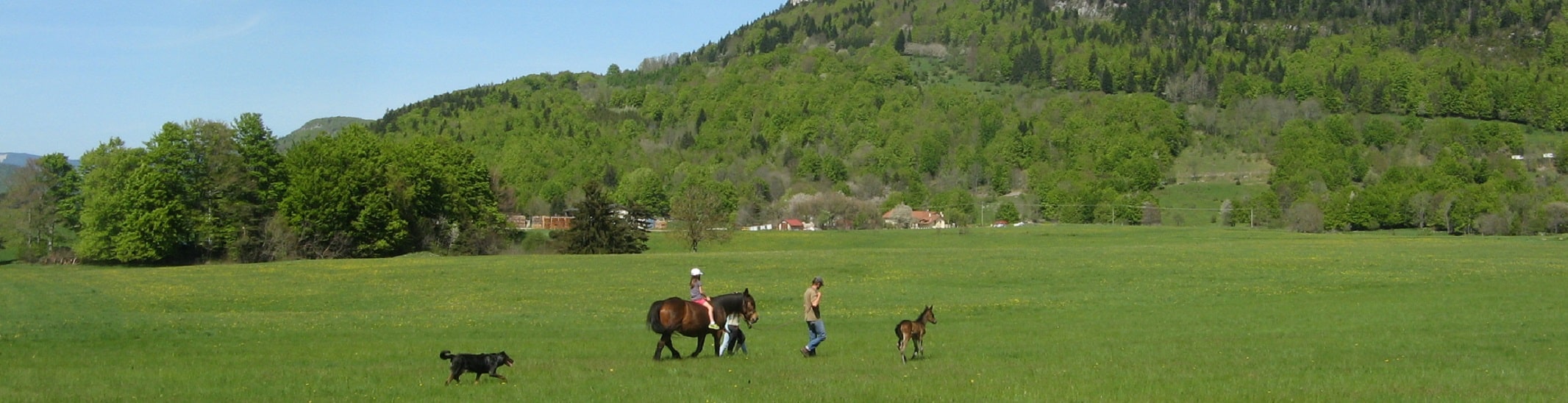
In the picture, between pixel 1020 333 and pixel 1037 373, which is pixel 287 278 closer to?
pixel 1020 333

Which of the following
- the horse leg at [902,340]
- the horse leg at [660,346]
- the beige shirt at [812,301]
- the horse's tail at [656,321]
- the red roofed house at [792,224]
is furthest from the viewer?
the red roofed house at [792,224]

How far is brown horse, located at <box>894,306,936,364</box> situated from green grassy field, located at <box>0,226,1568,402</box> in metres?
0.65

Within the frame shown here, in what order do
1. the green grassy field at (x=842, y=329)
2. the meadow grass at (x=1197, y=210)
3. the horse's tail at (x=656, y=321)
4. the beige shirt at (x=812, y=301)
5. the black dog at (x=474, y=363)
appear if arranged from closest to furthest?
the green grassy field at (x=842, y=329) < the black dog at (x=474, y=363) < the horse's tail at (x=656, y=321) < the beige shirt at (x=812, y=301) < the meadow grass at (x=1197, y=210)

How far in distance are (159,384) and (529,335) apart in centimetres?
1203

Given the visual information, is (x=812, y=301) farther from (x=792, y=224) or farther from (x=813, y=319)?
(x=792, y=224)

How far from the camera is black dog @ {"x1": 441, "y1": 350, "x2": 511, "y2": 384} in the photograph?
52.4ft

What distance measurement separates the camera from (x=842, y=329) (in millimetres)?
30391

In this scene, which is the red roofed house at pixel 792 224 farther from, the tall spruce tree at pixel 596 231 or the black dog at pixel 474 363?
the black dog at pixel 474 363

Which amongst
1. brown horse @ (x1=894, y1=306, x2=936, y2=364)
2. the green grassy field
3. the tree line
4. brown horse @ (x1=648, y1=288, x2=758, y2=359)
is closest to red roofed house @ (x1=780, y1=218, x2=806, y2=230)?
the tree line

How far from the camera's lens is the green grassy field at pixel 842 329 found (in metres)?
15.7

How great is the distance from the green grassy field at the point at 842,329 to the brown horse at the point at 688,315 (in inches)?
22.4

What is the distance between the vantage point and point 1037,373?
1738cm

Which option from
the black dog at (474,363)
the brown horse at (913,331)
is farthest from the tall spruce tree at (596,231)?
the black dog at (474,363)

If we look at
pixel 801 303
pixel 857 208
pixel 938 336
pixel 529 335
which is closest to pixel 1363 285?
pixel 801 303
